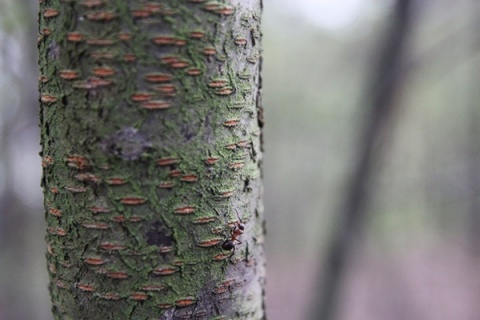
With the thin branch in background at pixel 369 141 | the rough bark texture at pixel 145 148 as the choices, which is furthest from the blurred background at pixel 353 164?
the rough bark texture at pixel 145 148

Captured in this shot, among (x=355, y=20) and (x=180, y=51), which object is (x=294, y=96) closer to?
(x=355, y=20)

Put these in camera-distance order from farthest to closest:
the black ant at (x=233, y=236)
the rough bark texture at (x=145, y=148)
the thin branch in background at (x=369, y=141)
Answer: the thin branch in background at (x=369, y=141) → the black ant at (x=233, y=236) → the rough bark texture at (x=145, y=148)

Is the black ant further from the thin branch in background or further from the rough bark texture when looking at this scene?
the thin branch in background

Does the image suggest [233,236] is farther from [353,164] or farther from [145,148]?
[353,164]

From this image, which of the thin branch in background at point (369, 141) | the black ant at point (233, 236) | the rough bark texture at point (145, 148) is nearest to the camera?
the rough bark texture at point (145, 148)

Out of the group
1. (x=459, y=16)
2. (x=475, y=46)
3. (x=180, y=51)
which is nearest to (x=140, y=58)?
(x=180, y=51)

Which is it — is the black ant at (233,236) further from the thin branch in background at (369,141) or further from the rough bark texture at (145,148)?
the thin branch in background at (369,141)

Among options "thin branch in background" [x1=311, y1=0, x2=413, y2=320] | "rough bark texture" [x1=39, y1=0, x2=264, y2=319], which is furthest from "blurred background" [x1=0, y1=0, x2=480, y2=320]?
"rough bark texture" [x1=39, y1=0, x2=264, y2=319]
